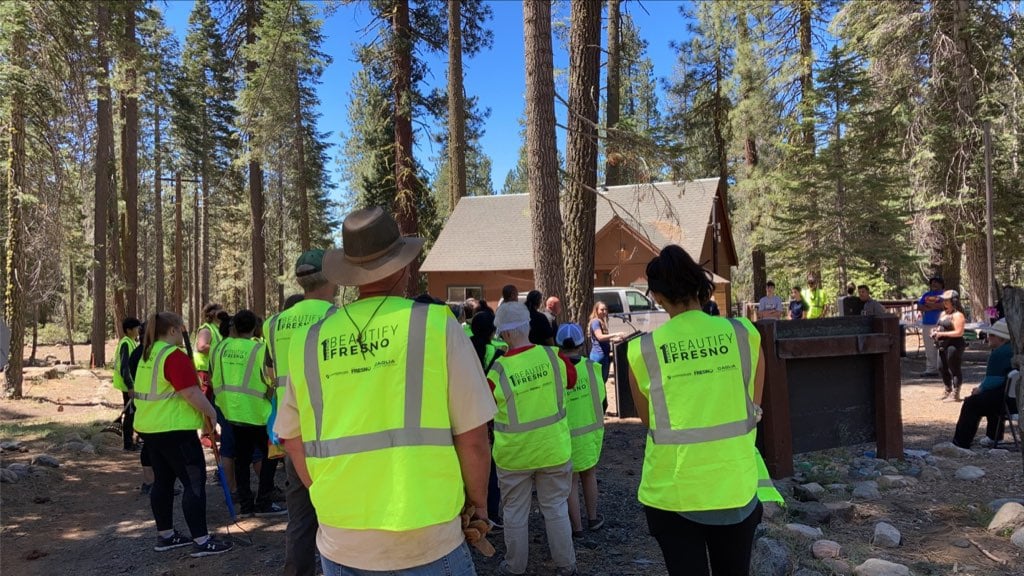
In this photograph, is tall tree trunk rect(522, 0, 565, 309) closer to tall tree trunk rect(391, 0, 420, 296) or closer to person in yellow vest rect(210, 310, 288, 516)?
person in yellow vest rect(210, 310, 288, 516)

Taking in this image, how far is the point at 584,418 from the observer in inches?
197

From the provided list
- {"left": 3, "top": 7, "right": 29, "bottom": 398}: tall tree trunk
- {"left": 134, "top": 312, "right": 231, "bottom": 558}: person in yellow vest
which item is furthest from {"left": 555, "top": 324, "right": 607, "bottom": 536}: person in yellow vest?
{"left": 3, "top": 7, "right": 29, "bottom": 398}: tall tree trunk

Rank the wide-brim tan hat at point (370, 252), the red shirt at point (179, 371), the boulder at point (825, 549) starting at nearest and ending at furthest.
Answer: the wide-brim tan hat at point (370, 252) → the boulder at point (825, 549) → the red shirt at point (179, 371)

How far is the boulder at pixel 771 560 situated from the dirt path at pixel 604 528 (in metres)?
0.08

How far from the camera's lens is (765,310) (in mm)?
14516

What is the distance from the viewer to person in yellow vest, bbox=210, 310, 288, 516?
602 cm

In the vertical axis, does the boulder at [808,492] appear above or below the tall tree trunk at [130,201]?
below

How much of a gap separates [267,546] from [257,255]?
1733 centimetres

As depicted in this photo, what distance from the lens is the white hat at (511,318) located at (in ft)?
14.5

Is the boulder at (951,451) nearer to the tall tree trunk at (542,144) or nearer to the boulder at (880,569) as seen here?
the boulder at (880,569)

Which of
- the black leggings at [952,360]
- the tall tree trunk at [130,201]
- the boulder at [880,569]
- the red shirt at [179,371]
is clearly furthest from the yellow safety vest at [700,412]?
the tall tree trunk at [130,201]

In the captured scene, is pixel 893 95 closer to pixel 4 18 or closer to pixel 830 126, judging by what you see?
pixel 830 126

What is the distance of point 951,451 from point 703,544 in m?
6.15

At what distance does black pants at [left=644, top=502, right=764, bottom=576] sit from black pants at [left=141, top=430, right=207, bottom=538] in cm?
391
